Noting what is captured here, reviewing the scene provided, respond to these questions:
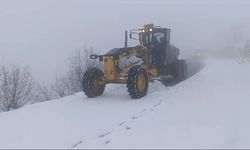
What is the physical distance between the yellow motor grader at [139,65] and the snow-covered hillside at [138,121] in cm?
51

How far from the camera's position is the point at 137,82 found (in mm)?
14461

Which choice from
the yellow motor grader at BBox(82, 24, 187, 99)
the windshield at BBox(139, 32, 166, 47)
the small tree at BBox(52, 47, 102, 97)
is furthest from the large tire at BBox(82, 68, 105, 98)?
the small tree at BBox(52, 47, 102, 97)

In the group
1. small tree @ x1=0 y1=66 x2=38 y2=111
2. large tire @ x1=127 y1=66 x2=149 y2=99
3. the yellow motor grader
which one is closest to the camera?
large tire @ x1=127 y1=66 x2=149 y2=99

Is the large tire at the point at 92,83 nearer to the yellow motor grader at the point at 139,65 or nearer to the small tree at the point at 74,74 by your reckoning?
the yellow motor grader at the point at 139,65

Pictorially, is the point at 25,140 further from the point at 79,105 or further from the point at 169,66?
the point at 169,66

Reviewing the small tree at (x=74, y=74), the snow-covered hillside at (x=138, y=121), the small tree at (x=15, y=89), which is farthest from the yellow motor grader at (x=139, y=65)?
the small tree at (x=74, y=74)

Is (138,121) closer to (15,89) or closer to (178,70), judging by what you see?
(178,70)

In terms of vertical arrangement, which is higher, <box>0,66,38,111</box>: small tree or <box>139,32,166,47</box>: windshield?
<box>139,32,166,47</box>: windshield

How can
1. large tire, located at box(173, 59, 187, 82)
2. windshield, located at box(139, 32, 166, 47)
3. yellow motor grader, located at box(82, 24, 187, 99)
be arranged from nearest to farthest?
yellow motor grader, located at box(82, 24, 187, 99) < windshield, located at box(139, 32, 166, 47) < large tire, located at box(173, 59, 187, 82)

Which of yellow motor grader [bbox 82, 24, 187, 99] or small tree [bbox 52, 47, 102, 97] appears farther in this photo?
small tree [bbox 52, 47, 102, 97]

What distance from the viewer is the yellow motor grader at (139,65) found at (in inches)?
581

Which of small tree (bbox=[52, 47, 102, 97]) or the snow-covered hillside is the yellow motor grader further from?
small tree (bbox=[52, 47, 102, 97])

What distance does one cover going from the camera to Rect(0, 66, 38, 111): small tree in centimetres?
3444

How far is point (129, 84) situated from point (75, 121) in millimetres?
3423
